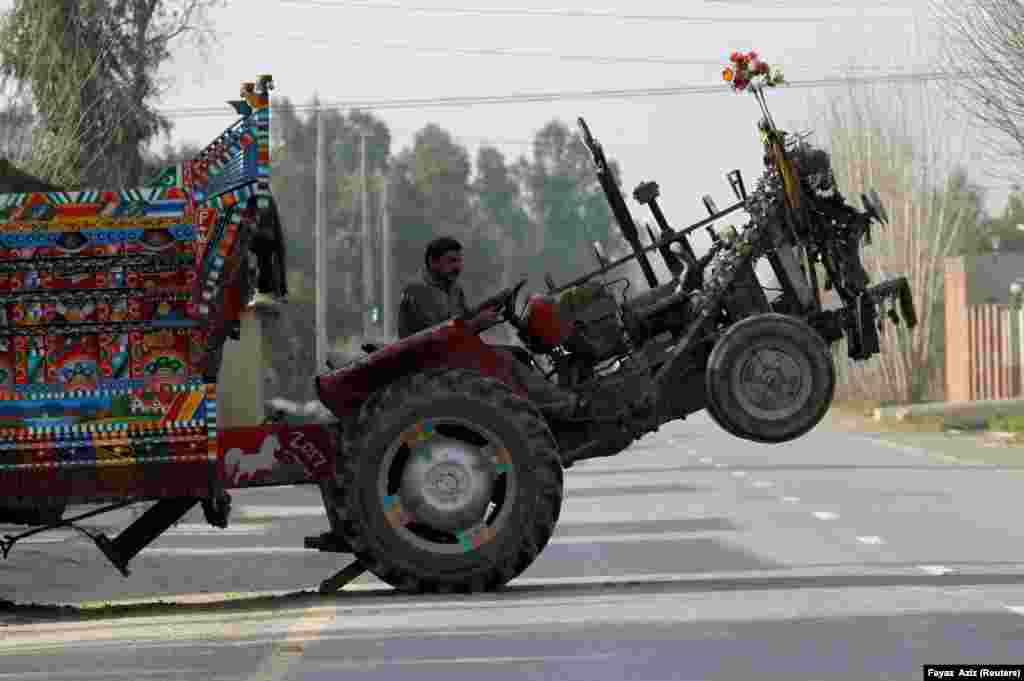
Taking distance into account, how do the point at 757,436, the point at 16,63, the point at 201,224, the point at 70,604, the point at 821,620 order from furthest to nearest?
the point at 16,63 → the point at 70,604 → the point at 757,436 → the point at 201,224 → the point at 821,620

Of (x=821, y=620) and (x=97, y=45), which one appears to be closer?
(x=821, y=620)

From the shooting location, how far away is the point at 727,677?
40.0 feet

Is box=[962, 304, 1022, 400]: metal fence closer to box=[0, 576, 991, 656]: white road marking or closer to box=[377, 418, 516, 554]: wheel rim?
box=[377, 418, 516, 554]: wheel rim

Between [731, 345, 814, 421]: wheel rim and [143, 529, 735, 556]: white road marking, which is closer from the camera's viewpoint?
[731, 345, 814, 421]: wheel rim

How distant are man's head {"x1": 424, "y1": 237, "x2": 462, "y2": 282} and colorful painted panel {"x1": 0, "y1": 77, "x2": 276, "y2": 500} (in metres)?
1.61

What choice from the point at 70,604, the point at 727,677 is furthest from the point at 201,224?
the point at 727,677

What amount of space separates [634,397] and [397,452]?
1842mm

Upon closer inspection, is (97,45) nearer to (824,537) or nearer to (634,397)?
(824,537)

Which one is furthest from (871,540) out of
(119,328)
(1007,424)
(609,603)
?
(1007,424)

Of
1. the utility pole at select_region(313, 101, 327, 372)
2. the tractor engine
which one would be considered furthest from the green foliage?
the tractor engine

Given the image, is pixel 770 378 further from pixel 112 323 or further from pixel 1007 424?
pixel 1007 424

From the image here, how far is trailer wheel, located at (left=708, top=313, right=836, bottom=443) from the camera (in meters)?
17.9

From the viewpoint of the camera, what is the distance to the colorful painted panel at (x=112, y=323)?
55.0ft

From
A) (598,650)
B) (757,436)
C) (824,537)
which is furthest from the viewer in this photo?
(824,537)
